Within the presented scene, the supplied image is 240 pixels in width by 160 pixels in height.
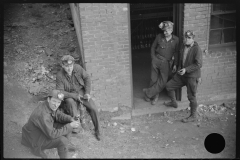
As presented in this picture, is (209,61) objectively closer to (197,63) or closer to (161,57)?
(197,63)

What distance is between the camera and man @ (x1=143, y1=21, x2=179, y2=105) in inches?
269

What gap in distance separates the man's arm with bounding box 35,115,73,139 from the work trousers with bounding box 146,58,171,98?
9.35 ft

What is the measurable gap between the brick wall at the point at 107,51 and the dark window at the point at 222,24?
7.14ft

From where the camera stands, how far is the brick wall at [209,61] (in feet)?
22.3

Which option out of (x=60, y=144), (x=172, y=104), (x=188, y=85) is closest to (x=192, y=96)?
(x=188, y=85)

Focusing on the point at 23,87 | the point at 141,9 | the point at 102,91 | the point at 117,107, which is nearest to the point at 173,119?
the point at 117,107

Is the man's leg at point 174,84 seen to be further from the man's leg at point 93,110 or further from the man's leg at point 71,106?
the man's leg at point 71,106

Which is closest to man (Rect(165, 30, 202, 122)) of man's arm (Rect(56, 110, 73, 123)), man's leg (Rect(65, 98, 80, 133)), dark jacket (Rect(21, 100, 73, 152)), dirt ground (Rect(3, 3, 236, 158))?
dirt ground (Rect(3, 3, 236, 158))

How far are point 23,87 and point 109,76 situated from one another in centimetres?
219

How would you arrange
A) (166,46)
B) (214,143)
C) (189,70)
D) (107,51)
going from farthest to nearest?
(166,46) < (107,51) < (189,70) < (214,143)

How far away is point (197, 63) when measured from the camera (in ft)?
20.8

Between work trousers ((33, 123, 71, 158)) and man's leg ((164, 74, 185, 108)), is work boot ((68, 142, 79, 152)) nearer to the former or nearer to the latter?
work trousers ((33, 123, 71, 158))

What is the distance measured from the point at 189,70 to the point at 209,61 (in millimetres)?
1188

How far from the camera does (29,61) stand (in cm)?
788
